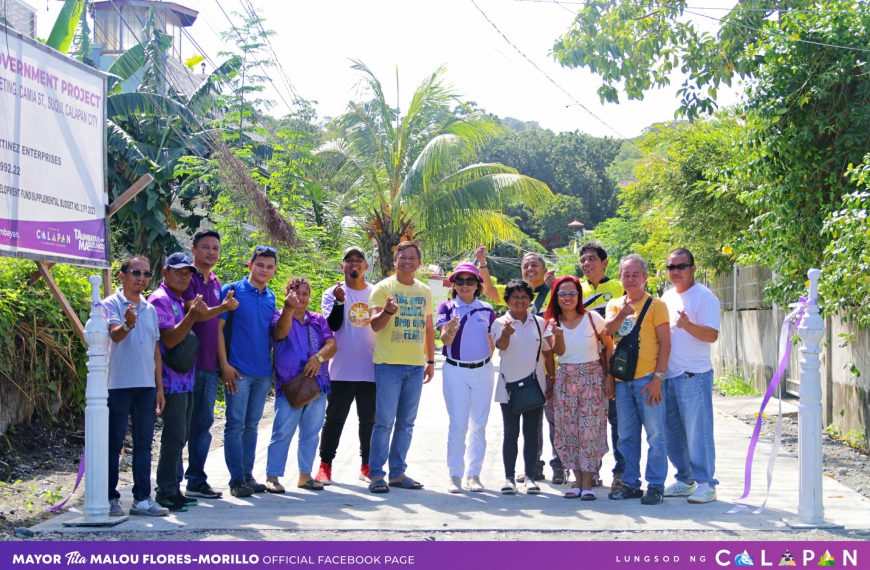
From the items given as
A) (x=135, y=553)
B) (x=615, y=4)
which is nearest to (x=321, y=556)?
(x=135, y=553)

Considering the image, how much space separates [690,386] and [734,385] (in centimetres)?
945

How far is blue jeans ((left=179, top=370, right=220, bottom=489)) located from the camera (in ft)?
23.1

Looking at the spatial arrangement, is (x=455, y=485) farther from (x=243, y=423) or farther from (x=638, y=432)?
(x=243, y=423)

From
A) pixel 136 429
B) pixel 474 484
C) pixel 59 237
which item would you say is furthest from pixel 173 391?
pixel 474 484

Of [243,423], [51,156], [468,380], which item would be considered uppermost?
[51,156]

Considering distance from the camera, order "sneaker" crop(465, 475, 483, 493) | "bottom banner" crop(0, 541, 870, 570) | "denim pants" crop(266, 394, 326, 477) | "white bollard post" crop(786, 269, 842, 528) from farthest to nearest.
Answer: "denim pants" crop(266, 394, 326, 477) → "sneaker" crop(465, 475, 483, 493) → "white bollard post" crop(786, 269, 842, 528) → "bottom banner" crop(0, 541, 870, 570)

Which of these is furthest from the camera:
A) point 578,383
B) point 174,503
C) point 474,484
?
point 474,484

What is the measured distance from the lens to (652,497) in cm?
670

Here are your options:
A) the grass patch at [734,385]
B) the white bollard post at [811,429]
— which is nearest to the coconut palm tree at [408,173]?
the grass patch at [734,385]

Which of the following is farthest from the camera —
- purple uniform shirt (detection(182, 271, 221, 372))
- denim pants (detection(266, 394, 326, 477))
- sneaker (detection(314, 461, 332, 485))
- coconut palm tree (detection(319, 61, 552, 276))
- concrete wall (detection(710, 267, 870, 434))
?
coconut palm tree (detection(319, 61, 552, 276))

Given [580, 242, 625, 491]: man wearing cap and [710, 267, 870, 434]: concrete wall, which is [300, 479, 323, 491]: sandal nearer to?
[580, 242, 625, 491]: man wearing cap

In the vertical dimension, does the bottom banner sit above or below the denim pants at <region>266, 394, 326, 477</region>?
below

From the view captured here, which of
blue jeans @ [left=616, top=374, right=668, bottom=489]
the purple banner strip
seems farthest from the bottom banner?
the purple banner strip

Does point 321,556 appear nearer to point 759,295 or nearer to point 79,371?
point 79,371
